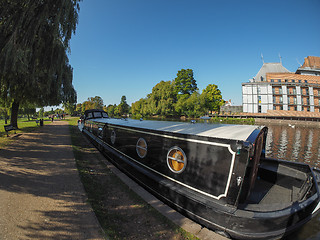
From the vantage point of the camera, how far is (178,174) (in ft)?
10.8

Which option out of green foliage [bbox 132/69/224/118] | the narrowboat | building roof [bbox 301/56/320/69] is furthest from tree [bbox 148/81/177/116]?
building roof [bbox 301/56/320/69]

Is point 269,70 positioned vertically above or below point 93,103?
above

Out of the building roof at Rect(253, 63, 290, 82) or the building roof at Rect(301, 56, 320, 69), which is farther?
the building roof at Rect(253, 63, 290, 82)

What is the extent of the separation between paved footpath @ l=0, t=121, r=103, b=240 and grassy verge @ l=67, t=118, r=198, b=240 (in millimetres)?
221

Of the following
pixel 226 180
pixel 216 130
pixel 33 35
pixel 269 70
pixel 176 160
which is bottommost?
pixel 226 180

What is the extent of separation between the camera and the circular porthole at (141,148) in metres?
4.21

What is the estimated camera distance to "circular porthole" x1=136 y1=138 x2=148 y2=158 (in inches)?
166

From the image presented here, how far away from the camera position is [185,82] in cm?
5438

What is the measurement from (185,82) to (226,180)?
54.7m

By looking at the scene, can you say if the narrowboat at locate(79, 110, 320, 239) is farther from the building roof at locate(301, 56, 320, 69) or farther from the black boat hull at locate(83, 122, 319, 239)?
the building roof at locate(301, 56, 320, 69)

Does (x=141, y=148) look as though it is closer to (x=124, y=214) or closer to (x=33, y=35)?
(x=124, y=214)

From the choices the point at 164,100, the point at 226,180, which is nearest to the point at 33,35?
the point at 226,180

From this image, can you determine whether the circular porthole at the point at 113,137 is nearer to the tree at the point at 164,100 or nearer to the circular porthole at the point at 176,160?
the circular porthole at the point at 176,160

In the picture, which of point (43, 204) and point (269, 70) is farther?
point (269, 70)
